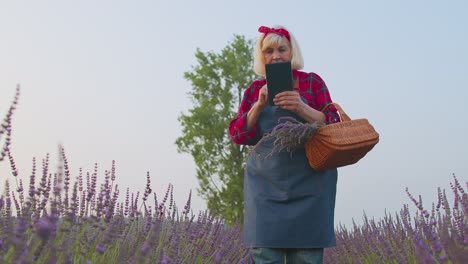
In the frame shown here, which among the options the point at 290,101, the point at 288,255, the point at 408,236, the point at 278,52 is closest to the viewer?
the point at 290,101

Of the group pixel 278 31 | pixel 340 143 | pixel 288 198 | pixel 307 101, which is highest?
pixel 278 31

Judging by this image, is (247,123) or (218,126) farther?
(218,126)

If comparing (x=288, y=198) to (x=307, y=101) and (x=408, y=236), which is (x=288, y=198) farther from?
(x=408, y=236)

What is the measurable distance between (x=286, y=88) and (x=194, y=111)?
1202 cm

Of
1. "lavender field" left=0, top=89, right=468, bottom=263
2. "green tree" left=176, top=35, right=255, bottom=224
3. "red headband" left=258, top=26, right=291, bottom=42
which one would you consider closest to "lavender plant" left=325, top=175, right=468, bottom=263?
"lavender field" left=0, top=89, right=468, bottom=263

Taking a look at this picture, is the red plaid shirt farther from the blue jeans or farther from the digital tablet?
the blue jeans

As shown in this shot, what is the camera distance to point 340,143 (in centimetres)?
303

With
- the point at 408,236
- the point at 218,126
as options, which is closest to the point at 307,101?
the point at 408,236

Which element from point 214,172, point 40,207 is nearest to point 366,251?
point 40,207

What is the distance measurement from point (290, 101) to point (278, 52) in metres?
0.51

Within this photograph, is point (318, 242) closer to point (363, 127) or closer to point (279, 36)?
point (363, 127)

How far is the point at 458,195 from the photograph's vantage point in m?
4.18

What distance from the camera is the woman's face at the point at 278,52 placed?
3564 mm

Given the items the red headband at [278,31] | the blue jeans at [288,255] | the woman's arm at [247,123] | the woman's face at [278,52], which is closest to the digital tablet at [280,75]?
the woman's arm at [247,123]
